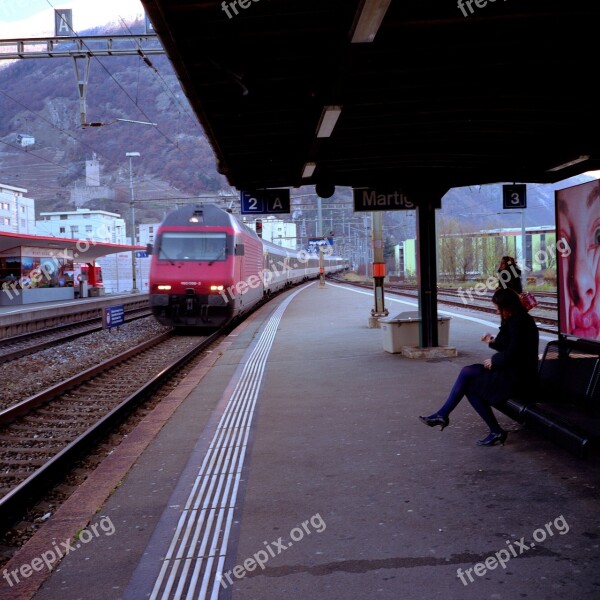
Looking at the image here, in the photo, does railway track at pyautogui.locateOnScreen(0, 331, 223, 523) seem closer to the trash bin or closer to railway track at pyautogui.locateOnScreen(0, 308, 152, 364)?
railway track at pyautogui.locateOnScreen(0, 308, 152, 364)

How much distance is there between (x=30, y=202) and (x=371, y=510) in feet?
265

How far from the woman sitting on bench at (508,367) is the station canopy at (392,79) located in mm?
1980

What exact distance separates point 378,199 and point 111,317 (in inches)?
377

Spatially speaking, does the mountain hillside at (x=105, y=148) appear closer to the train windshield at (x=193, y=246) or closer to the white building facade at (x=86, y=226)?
the white building facade at (x=86, y=226)

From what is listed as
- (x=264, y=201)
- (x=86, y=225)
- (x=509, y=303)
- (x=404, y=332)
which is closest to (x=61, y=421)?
(x=509, y=303)

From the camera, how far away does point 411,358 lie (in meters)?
11.0

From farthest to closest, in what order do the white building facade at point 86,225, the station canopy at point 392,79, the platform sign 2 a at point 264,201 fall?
the white building facade at point 86,225 → the platform sign 2 a at point 264,201 → the station canopy at point 392,79

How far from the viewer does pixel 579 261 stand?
6691 mm

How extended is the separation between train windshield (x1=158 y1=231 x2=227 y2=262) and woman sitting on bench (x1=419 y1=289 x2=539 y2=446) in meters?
12.0

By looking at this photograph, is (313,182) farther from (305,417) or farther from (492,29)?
(492,29)

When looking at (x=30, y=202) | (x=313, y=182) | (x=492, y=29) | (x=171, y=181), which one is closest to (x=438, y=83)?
(x=492, y=29)

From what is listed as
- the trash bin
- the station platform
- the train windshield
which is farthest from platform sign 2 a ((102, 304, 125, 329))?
the station platform

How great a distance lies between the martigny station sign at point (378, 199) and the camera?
11.3 metres

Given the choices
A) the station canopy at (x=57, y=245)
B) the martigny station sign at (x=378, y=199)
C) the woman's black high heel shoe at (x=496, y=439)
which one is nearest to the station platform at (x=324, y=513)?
the woman's black high heel shoe at (x=496, y=439)
